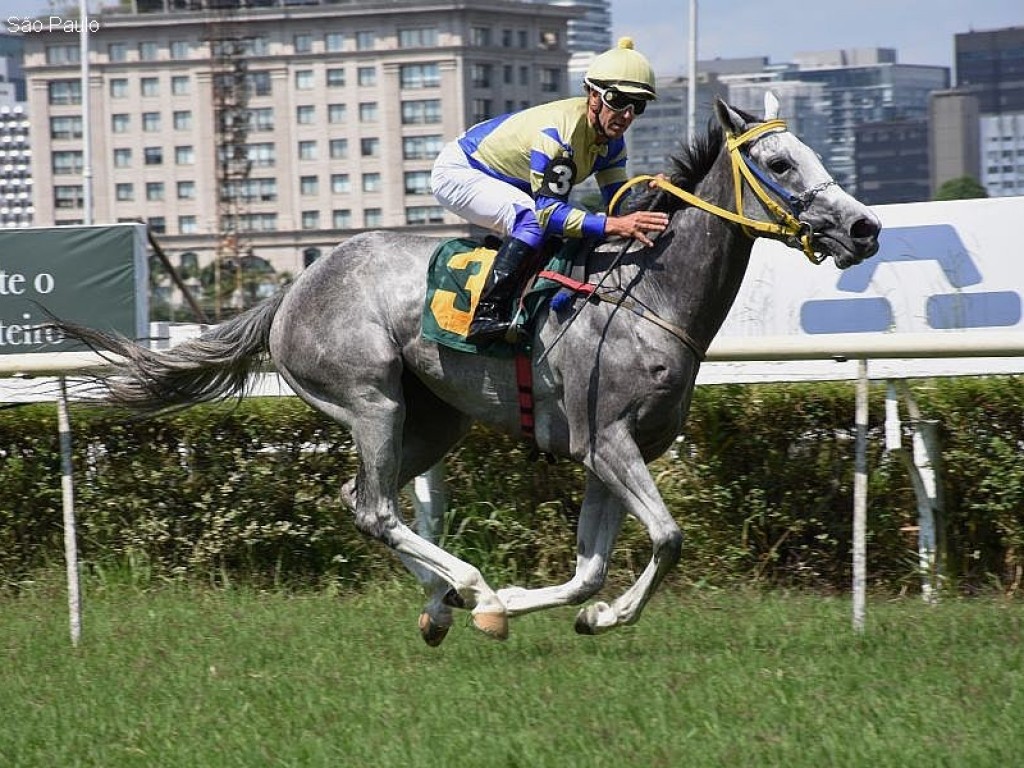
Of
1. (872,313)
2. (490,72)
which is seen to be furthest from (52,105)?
(872,313)

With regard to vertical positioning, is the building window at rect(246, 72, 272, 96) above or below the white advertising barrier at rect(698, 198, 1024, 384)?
above

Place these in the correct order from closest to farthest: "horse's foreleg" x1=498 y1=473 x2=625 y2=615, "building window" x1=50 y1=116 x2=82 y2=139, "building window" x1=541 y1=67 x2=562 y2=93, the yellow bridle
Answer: the yellow bridle < "horse's foreleg" x1=498 y1=473 x2=625 y2=615 < "building window" x1=50 y1=116 x2=82 y2=139 < "building window" x1=541 y1=67 x2=562 y2=93

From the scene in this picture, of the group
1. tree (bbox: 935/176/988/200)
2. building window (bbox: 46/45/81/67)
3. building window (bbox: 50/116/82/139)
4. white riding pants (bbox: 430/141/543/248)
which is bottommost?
tree (bbox: 935/176/988/200)

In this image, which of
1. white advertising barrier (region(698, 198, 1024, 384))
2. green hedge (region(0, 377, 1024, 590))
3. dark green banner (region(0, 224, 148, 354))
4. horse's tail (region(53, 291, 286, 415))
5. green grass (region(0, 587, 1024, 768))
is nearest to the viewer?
green grass (region(0, 587, 1024, 768))

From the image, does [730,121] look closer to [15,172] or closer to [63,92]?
[63,92]

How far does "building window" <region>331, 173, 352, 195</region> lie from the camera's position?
97750 millimetres

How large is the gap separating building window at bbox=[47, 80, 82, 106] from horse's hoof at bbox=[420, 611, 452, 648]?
311ft

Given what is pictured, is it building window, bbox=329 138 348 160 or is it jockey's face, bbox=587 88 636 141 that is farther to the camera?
building window, bbox=329 138 348 160

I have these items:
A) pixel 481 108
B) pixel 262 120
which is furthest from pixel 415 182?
pixel 262 120

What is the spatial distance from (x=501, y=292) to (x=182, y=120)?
9483 cm

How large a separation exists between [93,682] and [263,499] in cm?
182

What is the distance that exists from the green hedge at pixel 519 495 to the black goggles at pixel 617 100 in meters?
1.54

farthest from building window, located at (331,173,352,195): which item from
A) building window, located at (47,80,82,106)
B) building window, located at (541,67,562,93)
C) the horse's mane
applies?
the horse's mane

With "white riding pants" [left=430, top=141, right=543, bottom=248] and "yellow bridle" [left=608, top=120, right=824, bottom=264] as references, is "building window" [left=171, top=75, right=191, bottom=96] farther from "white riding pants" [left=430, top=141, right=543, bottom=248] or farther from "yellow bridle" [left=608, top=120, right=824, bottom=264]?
"yellow bridle" [left=608, top=120, right=824, bottom=264]
